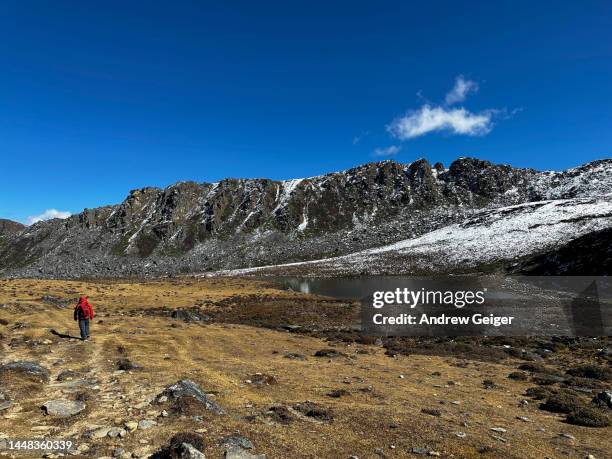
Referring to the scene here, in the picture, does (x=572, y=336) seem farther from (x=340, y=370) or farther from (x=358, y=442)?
(x=358, y=442)

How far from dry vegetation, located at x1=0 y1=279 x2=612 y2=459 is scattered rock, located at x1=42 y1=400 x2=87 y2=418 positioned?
197mm

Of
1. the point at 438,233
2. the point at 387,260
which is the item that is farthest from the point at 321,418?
the point at 438,233

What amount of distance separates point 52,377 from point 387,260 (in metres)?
122

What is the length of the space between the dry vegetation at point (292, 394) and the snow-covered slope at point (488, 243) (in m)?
89.0

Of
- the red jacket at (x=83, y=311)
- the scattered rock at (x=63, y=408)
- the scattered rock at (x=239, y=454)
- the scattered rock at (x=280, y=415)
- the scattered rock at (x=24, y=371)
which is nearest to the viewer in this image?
the scattered rock at (x=239, y=454)

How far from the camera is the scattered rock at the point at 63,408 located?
10086 millimetres

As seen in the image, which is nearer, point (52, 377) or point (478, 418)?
point (478, 418)

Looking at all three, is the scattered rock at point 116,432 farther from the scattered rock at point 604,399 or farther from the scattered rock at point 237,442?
the scattered rock at point 604,399

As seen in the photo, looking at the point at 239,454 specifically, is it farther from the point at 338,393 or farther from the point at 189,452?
the point at 338,393

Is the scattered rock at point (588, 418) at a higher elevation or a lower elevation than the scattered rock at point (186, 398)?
lower

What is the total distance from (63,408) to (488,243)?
413 ft

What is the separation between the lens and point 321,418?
10883mm

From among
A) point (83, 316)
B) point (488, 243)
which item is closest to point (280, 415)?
point (83, 316)

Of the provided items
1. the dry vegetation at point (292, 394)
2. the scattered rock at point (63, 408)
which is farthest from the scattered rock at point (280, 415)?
the scattered rock at point (63, 408)
